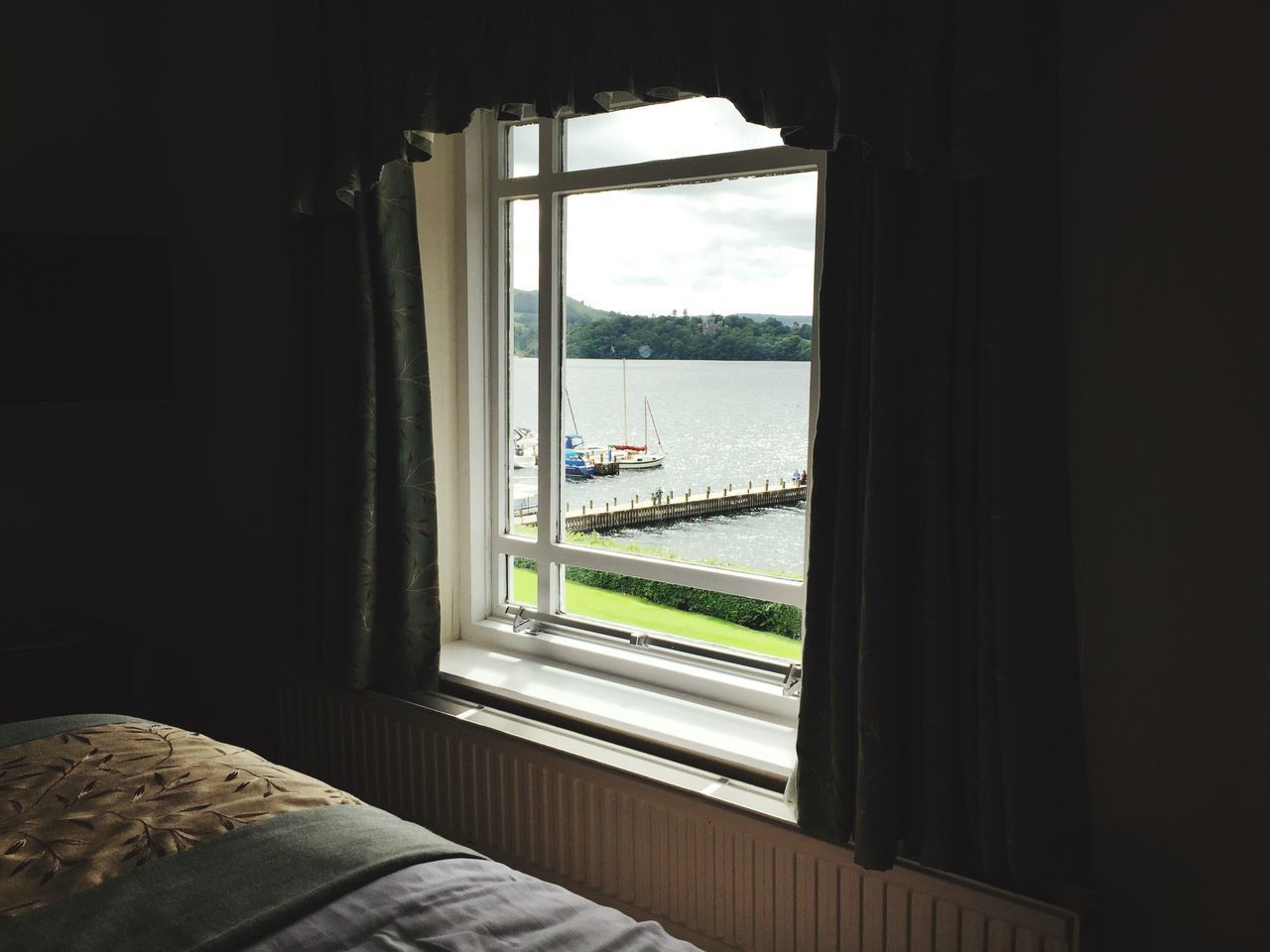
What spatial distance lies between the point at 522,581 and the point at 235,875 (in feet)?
4.80

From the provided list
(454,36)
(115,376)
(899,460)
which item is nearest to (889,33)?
(899,460)

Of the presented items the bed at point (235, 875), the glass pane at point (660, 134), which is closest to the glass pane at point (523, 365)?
the glass pane at point (660, 134)

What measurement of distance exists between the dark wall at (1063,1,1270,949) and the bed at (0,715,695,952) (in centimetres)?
83

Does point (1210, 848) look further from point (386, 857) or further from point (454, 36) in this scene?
point (454, 36)

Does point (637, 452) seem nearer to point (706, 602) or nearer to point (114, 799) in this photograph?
point (706, 602)

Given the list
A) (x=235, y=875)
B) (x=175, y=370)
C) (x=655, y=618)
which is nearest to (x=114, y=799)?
(x=235, y=875)

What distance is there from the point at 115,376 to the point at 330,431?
30.2 inches

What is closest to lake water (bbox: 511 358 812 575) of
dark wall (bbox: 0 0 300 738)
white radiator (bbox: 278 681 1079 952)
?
white radiator (bbox: 278 681 1079 952)

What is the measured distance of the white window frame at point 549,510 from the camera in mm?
2180

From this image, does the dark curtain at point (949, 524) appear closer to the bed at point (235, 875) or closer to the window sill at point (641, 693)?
the window sill at point (641, 693)

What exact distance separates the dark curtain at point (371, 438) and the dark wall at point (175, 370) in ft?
0.95

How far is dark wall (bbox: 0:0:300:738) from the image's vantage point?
8.92 feet

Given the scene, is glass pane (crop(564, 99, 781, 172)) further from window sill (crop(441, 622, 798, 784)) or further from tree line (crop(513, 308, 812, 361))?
window sill (crop(441, 622, 798, 784))

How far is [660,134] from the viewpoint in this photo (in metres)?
2.24
